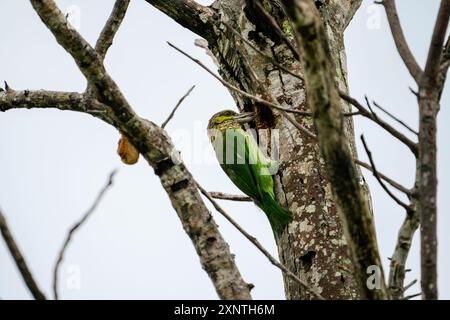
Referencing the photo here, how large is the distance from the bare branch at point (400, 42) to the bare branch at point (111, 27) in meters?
1.20

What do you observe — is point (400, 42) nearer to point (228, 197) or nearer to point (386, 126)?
point (386, 126)

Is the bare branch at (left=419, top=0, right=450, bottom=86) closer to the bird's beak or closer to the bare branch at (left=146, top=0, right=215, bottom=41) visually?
the bare branch at (left=146, top=0, right=215, bottom=41)

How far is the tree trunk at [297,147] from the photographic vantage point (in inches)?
121

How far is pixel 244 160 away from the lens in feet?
15.3

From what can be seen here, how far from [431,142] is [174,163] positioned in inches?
37.3

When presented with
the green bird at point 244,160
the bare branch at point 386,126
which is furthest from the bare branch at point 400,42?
the green bird at point 244,160

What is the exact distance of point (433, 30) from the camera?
209 centimetres

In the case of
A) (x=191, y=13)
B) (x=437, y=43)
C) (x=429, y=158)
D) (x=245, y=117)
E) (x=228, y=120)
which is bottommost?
(x=429, y=158)

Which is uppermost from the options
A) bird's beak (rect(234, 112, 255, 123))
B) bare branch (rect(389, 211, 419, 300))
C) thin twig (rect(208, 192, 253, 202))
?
bird's beak (rect(234, 112, 255, 123))

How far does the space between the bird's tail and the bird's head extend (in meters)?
0.85

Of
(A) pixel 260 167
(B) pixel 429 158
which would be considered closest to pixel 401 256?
(B) pixel 429 158

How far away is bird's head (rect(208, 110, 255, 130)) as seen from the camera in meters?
4.43

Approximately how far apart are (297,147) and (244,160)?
1.16 metres

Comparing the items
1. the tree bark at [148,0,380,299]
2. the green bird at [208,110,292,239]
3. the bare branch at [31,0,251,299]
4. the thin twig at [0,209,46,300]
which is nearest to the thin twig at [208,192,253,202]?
the green bird at [208,110,292,239]
